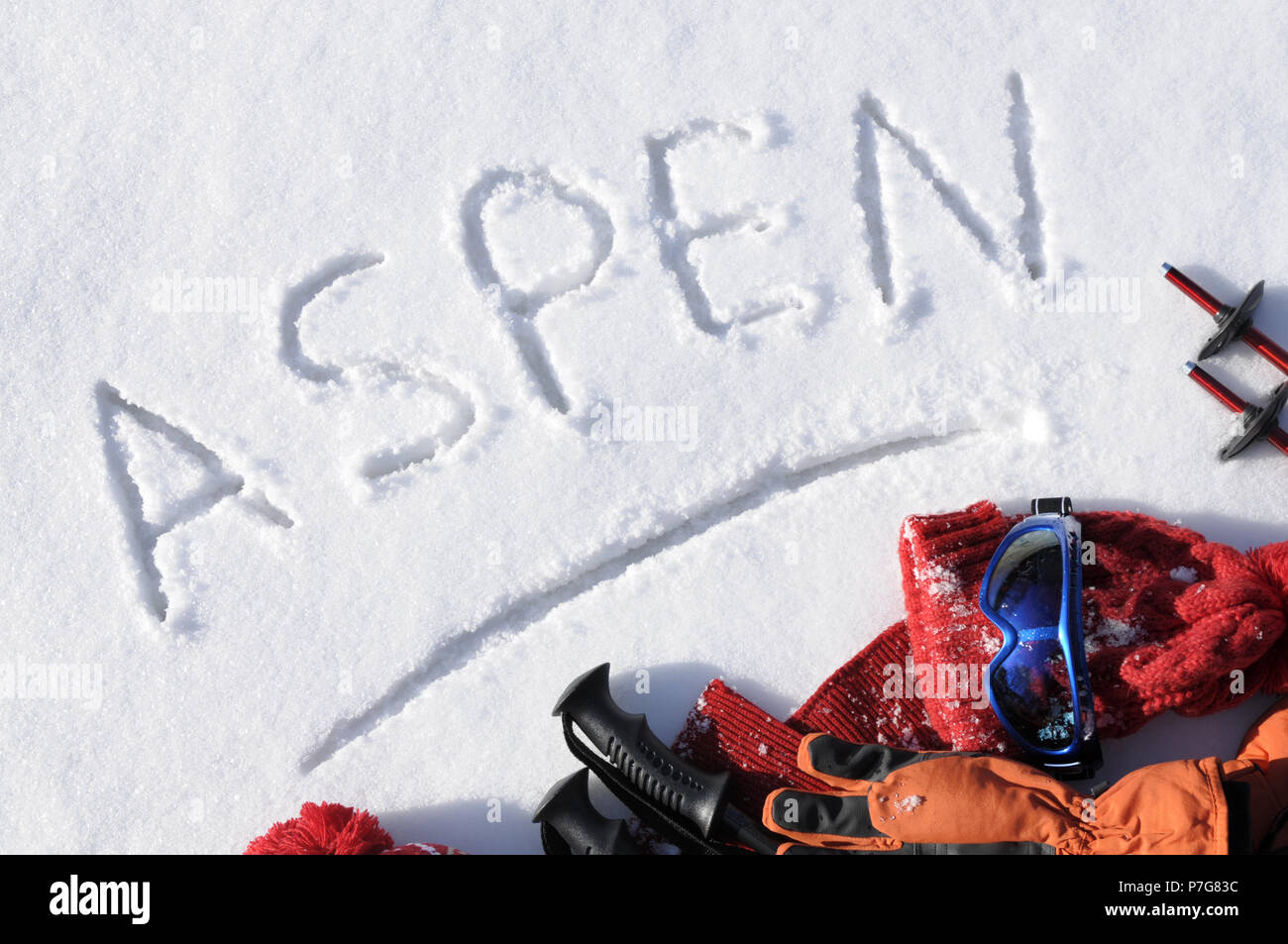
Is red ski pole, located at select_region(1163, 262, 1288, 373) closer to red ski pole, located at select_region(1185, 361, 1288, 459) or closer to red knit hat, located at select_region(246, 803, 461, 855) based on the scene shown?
red ski pole, located at select_region(1185, 361, 1288, 459)

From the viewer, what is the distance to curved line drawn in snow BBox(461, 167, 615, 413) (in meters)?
1.66

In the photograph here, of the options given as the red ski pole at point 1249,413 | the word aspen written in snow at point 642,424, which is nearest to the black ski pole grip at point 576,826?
the word aspen written in snow at point 642,424

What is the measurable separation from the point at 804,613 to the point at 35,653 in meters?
1.31

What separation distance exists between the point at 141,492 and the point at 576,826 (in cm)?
95

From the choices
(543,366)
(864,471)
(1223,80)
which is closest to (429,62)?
(543,366)

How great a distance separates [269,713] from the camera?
1574 mm

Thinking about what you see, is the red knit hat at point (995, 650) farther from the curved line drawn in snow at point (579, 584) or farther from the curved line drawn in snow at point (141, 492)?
the curved line drawn in snow at point (141, 492)

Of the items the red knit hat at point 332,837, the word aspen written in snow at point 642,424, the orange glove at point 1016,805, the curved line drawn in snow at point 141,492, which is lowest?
the red knit hat at point 332,837

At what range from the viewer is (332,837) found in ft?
4.73

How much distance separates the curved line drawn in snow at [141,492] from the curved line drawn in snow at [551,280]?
0.51m

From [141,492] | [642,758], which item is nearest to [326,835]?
[642,758]

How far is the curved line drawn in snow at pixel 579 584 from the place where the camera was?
1.58 metres
